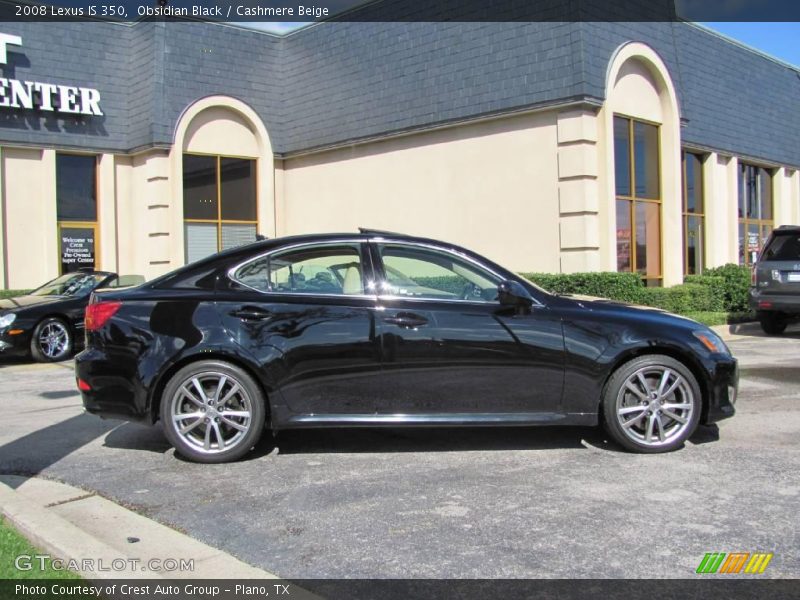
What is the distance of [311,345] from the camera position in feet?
18.1

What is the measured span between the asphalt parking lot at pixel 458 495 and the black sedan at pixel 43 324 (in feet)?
15.9

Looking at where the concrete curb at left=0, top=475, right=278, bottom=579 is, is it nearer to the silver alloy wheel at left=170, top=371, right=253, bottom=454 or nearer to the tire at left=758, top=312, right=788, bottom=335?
the silver alloy wheel at left=170, top=371, right=253, bottom=454

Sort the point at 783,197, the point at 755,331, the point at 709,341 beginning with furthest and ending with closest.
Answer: the point at 783,197, the point at 755,331, the point at 709,341

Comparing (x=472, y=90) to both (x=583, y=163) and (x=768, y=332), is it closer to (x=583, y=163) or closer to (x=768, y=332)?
(x=583, y=163)

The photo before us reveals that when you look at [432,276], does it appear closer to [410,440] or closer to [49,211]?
[410,440]

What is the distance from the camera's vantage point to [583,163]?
1410 centimetres

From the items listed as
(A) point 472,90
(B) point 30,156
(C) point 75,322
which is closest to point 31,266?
(B) point 30,156

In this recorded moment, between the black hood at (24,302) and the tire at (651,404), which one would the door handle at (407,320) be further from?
the black hood at (24,302)

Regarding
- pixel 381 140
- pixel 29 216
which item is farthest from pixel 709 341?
pixel 29 216

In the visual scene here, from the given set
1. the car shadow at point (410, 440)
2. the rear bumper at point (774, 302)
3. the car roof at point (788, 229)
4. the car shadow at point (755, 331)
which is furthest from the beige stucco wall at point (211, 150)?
the car shadow at point (410, 440)

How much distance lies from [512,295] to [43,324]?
28.6ft

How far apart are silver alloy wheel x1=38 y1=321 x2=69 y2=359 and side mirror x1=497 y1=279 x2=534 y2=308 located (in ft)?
28.1

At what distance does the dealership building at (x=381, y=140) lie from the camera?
48.1 feet

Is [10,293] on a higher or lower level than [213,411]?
higher
